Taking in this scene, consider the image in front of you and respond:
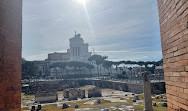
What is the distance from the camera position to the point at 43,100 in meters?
19.2

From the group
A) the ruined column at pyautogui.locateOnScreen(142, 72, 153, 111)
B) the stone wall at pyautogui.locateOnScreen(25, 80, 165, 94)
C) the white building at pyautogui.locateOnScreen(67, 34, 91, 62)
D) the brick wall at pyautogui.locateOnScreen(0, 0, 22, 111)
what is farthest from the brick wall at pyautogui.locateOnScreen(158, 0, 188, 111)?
the white building at pyautogui.locateOnScreen(67, 34, 91, 62)

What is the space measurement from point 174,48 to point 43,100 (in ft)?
63.6

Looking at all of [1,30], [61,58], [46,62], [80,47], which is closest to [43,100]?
[1,30]

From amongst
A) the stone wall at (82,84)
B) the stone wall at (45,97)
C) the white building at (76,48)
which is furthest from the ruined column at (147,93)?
the white building at (76,48)

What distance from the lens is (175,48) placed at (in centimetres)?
296

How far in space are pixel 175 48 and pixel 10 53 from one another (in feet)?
14.7

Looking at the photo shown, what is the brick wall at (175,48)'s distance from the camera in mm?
2598

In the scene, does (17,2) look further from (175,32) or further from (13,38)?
(175,32)

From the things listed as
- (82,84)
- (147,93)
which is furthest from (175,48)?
(82,84)

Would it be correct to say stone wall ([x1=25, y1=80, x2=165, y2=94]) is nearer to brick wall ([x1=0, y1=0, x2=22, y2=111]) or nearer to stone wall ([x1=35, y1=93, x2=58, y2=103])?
stone wall ([x1=35, y1=93, x2=58, y2=103])

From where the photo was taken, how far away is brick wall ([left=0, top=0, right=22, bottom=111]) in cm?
393

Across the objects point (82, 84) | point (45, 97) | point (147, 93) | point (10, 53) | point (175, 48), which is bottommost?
point (82, 84)

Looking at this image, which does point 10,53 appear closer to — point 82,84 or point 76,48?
point 82,84

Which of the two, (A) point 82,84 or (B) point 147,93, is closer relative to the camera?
(B) point 147,93
